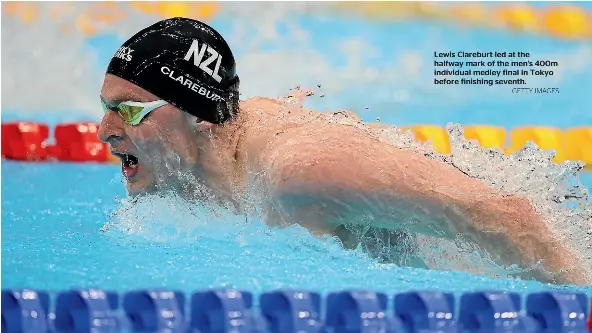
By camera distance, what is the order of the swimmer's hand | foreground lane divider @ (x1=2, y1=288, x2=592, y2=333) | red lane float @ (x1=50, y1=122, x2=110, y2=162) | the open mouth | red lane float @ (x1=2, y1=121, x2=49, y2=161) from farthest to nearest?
1. red lane float @ (x1=50, y1=122, x2=110, y2=162)
2. red lane float @ (x1=2, y1=121, x2=49, y2=161)
3. the open mouth
4. the swimmer's hand
5. foreground lane divider @ (x1=2, y1=288, x2=592, y2=333)

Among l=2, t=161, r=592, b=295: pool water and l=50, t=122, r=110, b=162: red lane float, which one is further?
l=50, t=122, r=110, b=162: red lane float

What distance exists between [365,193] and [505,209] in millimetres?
337

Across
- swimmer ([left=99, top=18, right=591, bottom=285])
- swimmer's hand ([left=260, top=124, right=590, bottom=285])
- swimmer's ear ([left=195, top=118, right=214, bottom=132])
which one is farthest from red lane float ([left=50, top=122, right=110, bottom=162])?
swimmer's hand ([left=260, top=124, right=590, bottom=285])

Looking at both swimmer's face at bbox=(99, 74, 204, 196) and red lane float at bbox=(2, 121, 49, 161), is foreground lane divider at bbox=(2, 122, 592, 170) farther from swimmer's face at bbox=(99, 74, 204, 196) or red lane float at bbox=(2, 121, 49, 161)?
swimmer's face at bbox=(99, 74, 204, 196)

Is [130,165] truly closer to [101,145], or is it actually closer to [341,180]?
[341,180]

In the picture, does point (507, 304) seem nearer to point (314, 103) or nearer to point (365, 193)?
point (365, 193)

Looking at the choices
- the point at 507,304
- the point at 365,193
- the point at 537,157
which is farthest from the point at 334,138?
the point at 537,157

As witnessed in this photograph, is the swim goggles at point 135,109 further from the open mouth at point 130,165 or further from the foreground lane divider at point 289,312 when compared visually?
the foreground lane divider at point 289,312

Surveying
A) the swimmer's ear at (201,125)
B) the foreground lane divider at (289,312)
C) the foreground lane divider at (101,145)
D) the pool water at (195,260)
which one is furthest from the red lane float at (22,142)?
the foreground lane divider at (289,312)

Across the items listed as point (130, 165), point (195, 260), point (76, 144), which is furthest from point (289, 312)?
point (76, 144)

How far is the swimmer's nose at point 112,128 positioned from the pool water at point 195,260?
24 centimetres

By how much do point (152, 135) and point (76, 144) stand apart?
2824mm

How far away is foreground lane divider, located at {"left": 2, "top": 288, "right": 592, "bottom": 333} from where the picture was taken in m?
1.76

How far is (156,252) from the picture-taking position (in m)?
2.38
